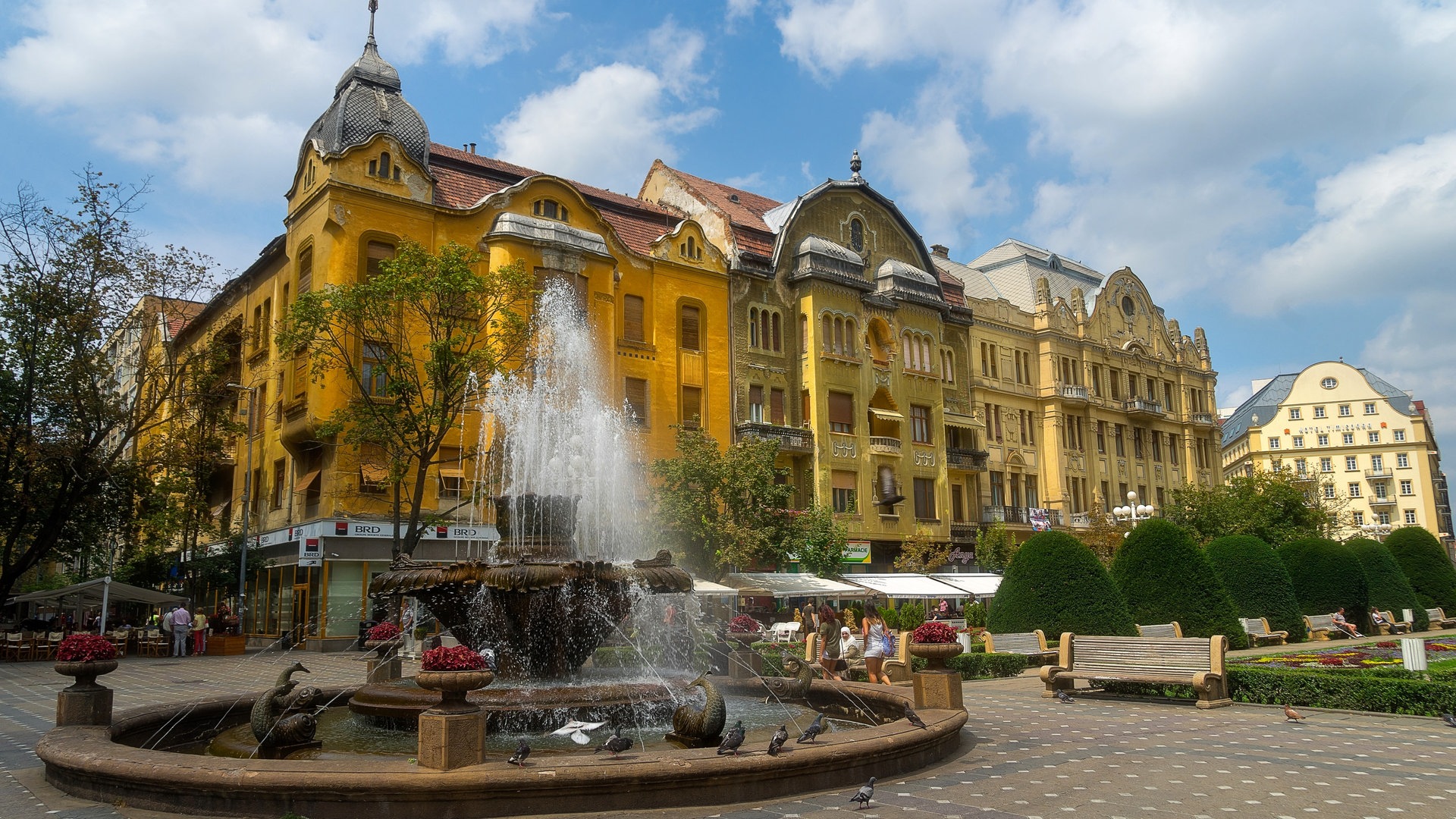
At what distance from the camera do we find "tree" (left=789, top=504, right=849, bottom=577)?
32.8 meters

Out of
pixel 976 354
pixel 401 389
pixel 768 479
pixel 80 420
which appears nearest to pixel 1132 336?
pixel 976 354

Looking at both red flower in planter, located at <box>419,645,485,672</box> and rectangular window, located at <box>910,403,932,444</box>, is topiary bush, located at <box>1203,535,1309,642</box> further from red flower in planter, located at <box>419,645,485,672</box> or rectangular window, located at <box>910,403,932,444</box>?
red flower in planter, located at <box>419,645,485,672</box>

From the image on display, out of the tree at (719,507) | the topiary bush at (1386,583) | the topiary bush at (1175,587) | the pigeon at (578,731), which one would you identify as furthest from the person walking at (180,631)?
the topiary bush at (1386,583)

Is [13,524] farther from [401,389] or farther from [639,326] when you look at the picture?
[639,326]

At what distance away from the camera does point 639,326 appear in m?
36.1

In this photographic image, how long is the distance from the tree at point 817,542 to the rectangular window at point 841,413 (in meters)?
6.26

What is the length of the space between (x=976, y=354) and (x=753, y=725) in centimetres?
3787

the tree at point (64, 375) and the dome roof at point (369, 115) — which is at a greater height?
the dome roof at point (369, 115)

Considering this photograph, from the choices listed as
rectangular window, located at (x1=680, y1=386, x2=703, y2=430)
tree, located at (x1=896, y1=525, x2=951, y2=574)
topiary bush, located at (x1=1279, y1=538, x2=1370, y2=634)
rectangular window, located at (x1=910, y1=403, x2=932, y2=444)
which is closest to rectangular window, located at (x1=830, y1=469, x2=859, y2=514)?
tree, located at (x1=896, y1=525, x2=951, y2=574)

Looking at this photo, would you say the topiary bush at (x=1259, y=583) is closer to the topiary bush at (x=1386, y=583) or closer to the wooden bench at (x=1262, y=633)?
the wooden bench at (x=1262, y=633)

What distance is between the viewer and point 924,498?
42.3m

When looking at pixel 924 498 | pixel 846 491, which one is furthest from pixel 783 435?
pixel 924 498

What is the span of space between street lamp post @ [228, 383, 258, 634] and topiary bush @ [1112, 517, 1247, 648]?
24.2 m

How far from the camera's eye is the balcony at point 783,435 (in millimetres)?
36969
